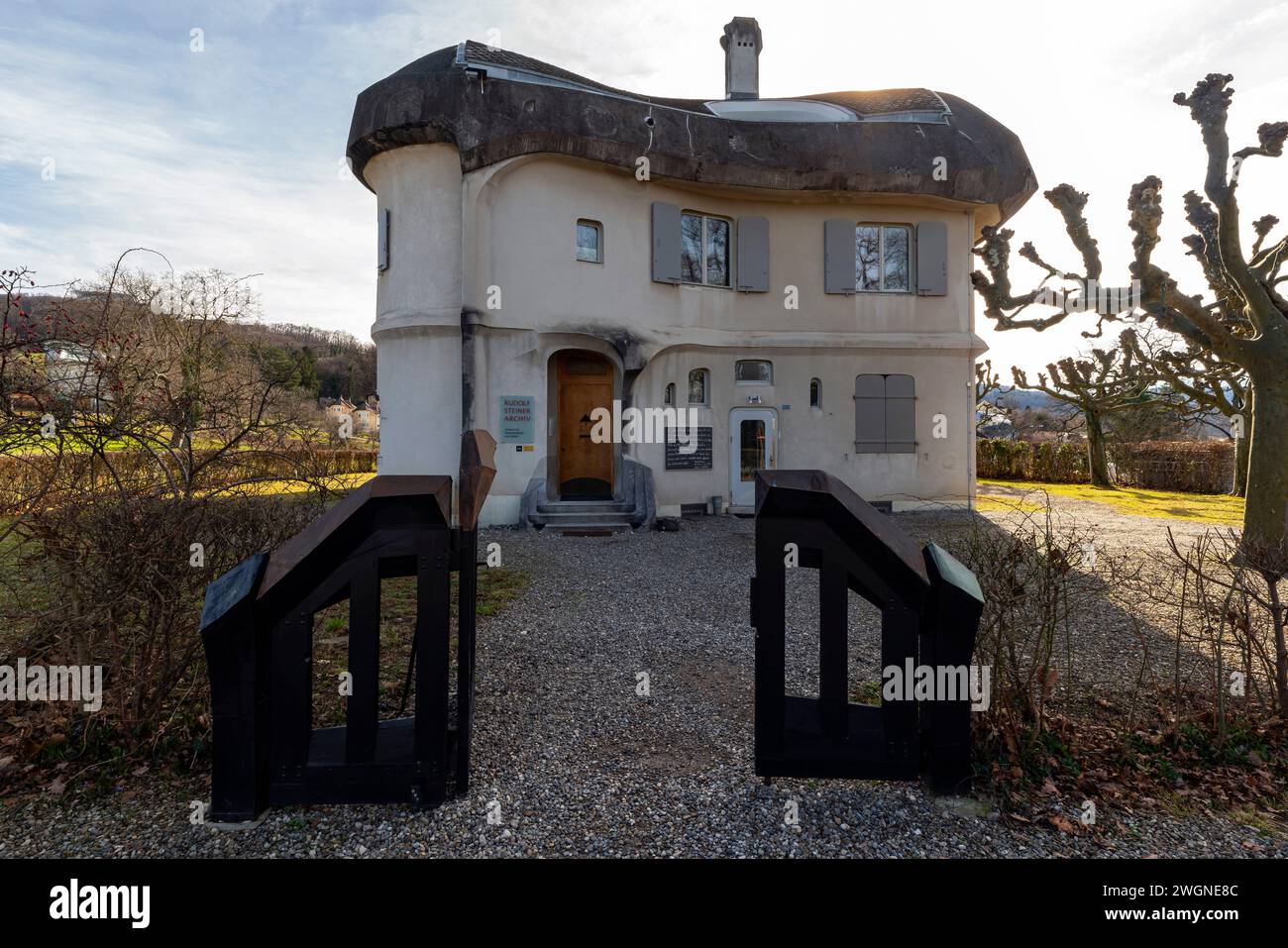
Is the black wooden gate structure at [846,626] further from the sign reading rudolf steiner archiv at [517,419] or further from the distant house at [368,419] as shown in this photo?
the distant house at [368,419]

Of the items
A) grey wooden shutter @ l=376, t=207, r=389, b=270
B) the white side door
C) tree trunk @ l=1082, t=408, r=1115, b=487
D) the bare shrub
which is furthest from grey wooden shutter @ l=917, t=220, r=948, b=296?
the bare shrub

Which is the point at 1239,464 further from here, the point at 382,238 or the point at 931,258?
the point at 382,238

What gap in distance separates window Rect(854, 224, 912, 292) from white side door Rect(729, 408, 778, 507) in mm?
3444

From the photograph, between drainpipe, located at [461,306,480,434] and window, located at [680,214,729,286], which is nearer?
drainpipe, located at [461,306,480,434]

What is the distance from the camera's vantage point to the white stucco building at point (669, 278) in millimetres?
11383

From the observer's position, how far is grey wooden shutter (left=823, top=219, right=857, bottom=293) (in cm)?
1342

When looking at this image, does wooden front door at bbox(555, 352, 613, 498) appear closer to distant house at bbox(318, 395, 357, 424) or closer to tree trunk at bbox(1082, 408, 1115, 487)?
distant house at bbox(318, 395, 357, 424)

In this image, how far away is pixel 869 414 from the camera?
44.6 feet

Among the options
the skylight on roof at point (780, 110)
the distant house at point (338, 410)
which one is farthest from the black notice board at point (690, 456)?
the skylight on roof at point (780, 110)

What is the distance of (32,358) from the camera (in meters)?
3.90
